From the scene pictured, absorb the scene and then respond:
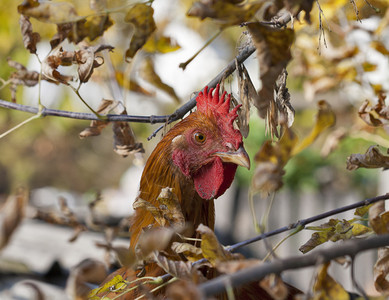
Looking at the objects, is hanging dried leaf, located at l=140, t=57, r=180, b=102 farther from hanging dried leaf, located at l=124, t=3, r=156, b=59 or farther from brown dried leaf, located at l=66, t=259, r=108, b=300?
brown dried leaf, located at l=66, t=259, r=108, b=300

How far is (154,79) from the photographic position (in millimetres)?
1352

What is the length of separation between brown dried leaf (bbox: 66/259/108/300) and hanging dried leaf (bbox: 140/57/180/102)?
0.69 metres

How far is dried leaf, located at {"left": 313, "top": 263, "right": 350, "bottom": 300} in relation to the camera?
1.87ft

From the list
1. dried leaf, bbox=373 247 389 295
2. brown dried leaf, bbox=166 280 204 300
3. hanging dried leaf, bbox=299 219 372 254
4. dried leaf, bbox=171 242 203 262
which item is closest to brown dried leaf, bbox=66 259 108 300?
dried leaf, bbox=171 242 203 262

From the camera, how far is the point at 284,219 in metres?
4.46

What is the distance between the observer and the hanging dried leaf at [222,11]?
0.54 metres

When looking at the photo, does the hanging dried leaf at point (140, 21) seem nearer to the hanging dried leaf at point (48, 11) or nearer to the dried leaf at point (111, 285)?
the hanging dried leaf at point (48, 11)

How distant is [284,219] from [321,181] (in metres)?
0.52

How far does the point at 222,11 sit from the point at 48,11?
1.11ft

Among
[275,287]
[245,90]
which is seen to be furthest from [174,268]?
[245,90]

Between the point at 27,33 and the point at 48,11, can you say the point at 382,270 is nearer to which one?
the point at 48,11

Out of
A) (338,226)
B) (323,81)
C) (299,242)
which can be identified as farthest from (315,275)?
(299,242)

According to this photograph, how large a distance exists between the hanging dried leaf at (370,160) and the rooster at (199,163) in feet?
0.75

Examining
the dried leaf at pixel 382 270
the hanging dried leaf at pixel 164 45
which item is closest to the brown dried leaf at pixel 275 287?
the dried leaf at pixel 382 270
